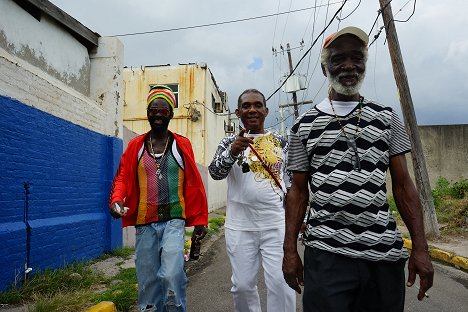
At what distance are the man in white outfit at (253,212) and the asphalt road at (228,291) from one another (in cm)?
146

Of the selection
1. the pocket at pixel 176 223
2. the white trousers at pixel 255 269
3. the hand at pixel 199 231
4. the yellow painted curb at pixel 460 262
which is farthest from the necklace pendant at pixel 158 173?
the yellow painted curb at pixel 460 262

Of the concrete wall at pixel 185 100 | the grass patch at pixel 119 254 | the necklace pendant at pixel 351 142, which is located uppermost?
the concrete wall at pixel 185 100

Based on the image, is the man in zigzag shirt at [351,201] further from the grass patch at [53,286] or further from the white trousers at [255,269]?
the grass patch at [53,286]

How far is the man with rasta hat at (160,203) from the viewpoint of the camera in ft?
10.8

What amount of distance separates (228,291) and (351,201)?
3827 millimetres

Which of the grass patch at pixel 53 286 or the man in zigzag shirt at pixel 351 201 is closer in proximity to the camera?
Result: the man in zigzag shirt at pixel 351 201

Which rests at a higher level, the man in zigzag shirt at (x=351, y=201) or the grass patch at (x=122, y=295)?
the man in zigzag shirt at (x=351, y=201)

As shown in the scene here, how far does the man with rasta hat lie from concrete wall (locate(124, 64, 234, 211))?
17993mm

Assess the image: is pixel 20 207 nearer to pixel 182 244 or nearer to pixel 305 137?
pixel 182 244

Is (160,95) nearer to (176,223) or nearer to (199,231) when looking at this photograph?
(176,223)

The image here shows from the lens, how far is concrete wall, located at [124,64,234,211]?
74.0 ft

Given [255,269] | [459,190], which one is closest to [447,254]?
[255,269]

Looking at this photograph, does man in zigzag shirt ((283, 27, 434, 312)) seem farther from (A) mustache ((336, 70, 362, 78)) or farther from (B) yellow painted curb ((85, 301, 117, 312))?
(B) yellow painted curb ((85, 301, 117, 312))

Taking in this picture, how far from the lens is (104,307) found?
4.22 m
